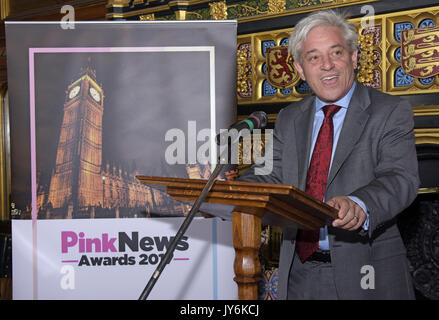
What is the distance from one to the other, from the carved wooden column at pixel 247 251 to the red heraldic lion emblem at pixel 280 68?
5.77 ft

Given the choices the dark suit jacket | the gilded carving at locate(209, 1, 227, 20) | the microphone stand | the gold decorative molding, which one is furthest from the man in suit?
the gold decorative molding

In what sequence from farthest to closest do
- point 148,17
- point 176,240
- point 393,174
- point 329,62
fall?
point 148,17, point 329,62, point 393,174, point 176,240

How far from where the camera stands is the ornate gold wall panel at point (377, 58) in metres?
2.58

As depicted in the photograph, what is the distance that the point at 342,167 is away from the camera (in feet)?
6.04

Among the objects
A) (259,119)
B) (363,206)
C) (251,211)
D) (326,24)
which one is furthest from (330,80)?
(251,211)

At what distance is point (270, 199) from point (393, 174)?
0.54 meters

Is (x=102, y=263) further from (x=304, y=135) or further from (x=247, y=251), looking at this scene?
(x=247, y=251)

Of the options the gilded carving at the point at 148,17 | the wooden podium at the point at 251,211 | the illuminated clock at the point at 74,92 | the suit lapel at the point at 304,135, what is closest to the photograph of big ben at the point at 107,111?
the illuminated clock at the point at 74,92

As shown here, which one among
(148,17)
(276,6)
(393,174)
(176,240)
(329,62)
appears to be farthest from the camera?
(148,17)

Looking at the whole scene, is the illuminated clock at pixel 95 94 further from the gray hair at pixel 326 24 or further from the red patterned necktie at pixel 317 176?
the red patterned necktie at pixel 317 176

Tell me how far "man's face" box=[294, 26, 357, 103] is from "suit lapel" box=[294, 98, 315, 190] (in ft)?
0.36

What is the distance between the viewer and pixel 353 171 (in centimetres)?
182

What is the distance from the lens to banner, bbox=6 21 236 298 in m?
2.68
